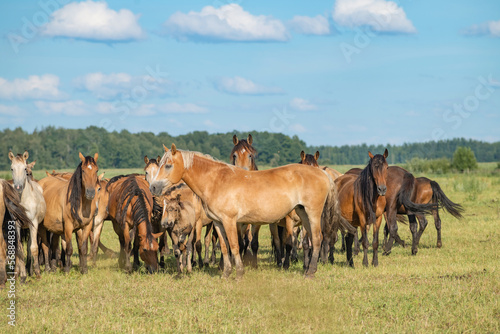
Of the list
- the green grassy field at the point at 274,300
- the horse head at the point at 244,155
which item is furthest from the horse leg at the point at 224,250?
the horse head at the point at 244,155

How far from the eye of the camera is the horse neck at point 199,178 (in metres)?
8.22

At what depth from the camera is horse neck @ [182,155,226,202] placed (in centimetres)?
822

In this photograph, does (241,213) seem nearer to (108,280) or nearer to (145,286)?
(145,286)

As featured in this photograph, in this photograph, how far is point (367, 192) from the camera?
9.70 m

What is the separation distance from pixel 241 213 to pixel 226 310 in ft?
6.75

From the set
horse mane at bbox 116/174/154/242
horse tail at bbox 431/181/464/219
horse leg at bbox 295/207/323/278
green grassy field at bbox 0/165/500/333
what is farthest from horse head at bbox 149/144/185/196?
horse tail at bbox 431/181/464/219

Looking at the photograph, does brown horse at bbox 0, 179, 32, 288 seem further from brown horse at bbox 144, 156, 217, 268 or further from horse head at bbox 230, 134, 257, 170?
horse head at bbox 230, 134, 257, 170

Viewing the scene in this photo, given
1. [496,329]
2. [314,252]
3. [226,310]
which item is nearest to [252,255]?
[314,252]

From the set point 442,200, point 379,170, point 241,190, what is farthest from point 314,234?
point 442,200

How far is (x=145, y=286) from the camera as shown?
7910 millimetres

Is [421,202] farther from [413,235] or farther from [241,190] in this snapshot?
[241,190]

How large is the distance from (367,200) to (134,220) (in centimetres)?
456

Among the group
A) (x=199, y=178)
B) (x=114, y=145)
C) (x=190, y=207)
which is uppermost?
(x=114, y=145)

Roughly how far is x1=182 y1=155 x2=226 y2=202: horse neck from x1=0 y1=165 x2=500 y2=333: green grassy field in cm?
152
